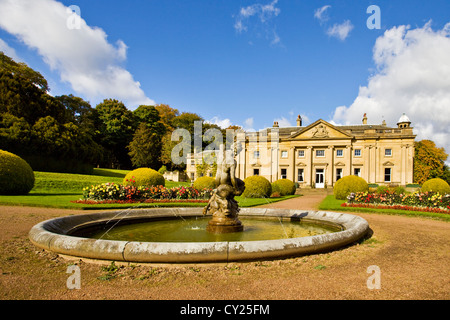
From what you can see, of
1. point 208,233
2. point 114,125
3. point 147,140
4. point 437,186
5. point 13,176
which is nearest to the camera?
point 208,233

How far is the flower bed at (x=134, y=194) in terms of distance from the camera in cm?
1664

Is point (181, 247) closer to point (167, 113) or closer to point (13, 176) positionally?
point (13, 176)

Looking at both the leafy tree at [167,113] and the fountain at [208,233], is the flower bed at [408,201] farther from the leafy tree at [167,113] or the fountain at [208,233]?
the leafy tree at [167,113]

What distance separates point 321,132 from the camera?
43.8 meters

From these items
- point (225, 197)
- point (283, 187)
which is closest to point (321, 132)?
point (283, 187)

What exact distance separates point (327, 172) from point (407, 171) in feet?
37.0

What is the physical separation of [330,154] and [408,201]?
93.2 ft

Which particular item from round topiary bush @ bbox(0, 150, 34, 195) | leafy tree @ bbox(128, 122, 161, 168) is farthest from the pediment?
round topiary bush @ bbox(0, 150, 34, 195)

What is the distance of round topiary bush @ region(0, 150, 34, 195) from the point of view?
18.3m

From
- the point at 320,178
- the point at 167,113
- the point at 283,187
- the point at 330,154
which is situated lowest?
the point at 283,187

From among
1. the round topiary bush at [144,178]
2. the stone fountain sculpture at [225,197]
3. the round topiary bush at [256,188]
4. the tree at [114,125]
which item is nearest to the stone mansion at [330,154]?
the round topiary bush at [256,188]

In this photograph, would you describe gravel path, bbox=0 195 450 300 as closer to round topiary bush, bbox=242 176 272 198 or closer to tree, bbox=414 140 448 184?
round topiary bush, bbox=242 176 272 198

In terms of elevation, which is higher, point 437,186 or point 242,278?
point 437,186

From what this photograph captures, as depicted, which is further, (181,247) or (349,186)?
(349,186)
